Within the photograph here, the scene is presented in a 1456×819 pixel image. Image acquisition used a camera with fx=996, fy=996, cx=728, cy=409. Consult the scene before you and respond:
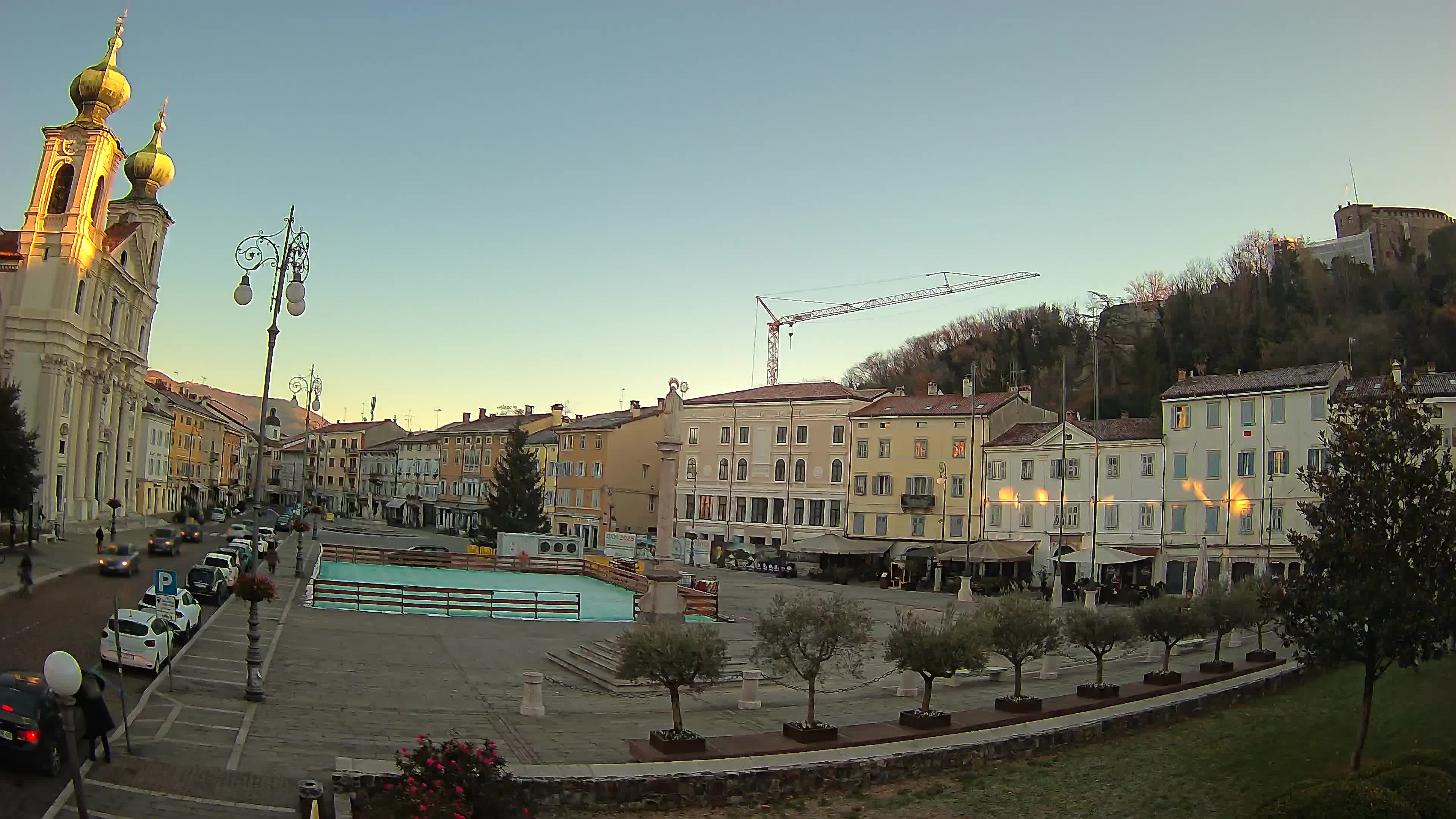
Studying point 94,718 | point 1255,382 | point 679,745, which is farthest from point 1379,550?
point 1255,382

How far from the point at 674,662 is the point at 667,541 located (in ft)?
37.1

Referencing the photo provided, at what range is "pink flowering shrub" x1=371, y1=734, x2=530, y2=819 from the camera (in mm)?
11438

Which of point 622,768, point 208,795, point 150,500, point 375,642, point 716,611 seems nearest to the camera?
point 208,795

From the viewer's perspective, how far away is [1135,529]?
5378 centimetres

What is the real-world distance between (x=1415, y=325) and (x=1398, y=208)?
5765cm

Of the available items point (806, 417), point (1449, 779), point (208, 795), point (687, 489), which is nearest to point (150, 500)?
point (687, 489)

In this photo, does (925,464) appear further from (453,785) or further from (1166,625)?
(453,785)

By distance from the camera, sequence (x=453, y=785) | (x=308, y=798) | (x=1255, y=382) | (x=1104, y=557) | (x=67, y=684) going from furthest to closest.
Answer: (x=1255, y=382), (x=1104, y=557), (x=453, y=785), (x=308, y=798), (x=67, y=684)

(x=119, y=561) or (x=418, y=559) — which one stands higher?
(x=119, y=561)

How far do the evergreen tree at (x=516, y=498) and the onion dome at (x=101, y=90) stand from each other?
33322mm

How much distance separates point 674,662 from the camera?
54.7ft

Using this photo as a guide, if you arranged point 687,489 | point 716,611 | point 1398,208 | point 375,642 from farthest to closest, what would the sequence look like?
point 1398,208
point 687,489
point 716,611
point 375,642

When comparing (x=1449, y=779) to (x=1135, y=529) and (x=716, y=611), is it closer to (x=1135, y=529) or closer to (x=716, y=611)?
(x=716, y=611)

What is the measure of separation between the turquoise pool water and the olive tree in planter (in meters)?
18.9
